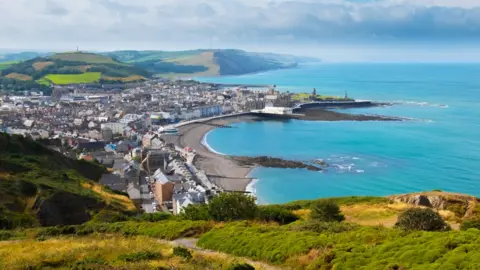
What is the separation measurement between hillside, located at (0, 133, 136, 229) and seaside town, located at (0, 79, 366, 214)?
17.2 ft

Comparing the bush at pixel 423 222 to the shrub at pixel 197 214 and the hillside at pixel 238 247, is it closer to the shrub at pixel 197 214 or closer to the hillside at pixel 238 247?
the hillside at pixel 238 247

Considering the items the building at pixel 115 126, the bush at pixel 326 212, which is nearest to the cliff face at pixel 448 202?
the bush at pixel 326 212

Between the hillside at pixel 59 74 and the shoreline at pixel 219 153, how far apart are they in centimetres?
6688

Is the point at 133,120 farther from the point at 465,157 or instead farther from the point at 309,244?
the point at 309,244

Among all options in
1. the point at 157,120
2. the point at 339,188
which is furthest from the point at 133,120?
the point at 339,188

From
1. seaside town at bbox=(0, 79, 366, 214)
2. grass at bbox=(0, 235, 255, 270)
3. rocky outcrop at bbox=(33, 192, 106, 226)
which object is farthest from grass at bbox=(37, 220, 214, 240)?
seaside town at bbox=(0, 79, 366, 214)

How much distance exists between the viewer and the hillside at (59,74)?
13925cm

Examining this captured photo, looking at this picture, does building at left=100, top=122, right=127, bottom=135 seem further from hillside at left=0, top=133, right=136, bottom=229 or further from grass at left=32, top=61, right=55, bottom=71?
grass at left=32, top=61, right=55, bottom=71

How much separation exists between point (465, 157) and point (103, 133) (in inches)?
1905

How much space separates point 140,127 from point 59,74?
95.1 metres

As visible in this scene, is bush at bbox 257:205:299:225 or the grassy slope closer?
bush at bbox 257:205:299:225

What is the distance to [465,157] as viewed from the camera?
55219 mm

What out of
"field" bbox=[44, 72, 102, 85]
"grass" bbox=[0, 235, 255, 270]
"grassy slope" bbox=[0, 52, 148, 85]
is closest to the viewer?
"grass" bbox=[0, 235, 255, 270]

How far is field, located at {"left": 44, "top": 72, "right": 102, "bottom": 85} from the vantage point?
146575 millimetres
